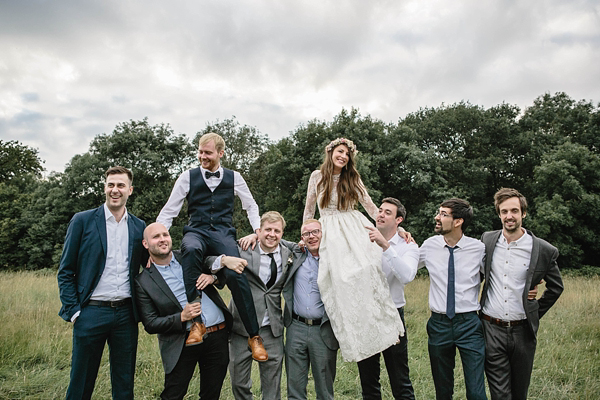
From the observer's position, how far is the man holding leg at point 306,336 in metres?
3.88

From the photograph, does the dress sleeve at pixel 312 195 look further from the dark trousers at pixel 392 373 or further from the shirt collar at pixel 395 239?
the dark trousers at pixel 392 373

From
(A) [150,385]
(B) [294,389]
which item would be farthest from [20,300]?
(B) [294,389]

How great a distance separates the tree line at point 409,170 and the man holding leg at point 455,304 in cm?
1702

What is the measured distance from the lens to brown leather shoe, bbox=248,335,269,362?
377 centimetres

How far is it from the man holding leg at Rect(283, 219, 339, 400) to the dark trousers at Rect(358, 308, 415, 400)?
0.38m

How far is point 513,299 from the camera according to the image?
384 centimetres

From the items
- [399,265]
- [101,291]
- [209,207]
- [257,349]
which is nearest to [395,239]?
[399,265]

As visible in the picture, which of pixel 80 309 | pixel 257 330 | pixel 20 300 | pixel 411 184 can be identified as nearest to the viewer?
pixel 80 309

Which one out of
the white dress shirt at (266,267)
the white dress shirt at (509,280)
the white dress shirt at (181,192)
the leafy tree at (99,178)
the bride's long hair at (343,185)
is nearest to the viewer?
the white dress shirt at (509,280)

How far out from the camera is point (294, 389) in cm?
385

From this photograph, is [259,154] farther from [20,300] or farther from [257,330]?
[257,330]

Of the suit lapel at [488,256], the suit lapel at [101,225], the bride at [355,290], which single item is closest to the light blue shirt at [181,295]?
the suit lapel at [101,225]

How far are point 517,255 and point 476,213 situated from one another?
846 inches

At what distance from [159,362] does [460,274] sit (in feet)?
15.2
